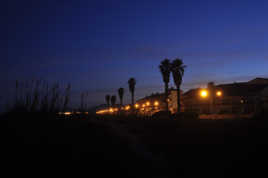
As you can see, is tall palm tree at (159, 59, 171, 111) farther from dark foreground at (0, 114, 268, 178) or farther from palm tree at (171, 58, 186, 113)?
dark foreground at (0, 114, 268, 178)

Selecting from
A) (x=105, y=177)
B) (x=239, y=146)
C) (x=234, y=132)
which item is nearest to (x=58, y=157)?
(x=105, y=177)

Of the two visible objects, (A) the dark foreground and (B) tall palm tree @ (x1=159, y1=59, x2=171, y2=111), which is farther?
(B) tall palm tree @ (x1=159, y1=59, x2=171, y2=111)

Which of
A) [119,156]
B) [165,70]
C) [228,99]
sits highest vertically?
[165,70]

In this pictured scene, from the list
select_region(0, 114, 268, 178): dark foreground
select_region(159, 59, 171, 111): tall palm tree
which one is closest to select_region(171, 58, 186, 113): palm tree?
select_region(159, 59, 171, 111): tall palm tree

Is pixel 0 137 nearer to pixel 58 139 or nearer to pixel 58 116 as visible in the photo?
pixel 58 139

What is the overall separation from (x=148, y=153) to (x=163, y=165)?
1390 mm

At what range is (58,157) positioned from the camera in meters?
5.02

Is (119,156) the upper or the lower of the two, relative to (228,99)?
lower

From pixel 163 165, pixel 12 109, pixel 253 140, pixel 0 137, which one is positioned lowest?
pixel 163 165

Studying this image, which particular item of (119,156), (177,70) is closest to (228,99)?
(177,70)

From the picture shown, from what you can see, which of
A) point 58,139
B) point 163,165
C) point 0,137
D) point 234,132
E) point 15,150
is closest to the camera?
point 15,150

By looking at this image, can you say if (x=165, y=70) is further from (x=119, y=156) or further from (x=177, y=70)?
(x=119, y=156)

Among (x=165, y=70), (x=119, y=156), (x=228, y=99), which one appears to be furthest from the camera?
(x=165, y=70)

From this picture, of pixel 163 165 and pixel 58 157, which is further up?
pixel 58 157
